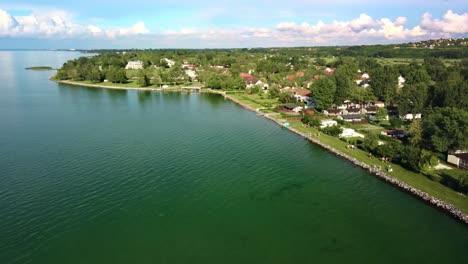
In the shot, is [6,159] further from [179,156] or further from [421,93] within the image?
[421,93]

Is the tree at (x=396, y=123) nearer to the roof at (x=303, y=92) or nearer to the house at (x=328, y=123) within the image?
the house at (x=328, y=123)

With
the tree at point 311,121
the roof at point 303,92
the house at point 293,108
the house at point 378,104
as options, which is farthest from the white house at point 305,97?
the tree at point 311,121

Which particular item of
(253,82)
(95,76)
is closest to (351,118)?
(253,82)

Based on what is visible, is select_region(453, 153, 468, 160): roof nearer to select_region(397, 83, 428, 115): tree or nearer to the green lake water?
the green lake water

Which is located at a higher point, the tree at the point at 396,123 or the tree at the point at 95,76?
the tree at the point at 95,76

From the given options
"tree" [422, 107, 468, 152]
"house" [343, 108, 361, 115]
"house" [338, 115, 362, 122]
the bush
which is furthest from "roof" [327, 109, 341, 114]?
"tree" [422, 107, 468, 152]

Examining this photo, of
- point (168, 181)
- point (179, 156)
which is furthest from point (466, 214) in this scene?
point (179, 156)
